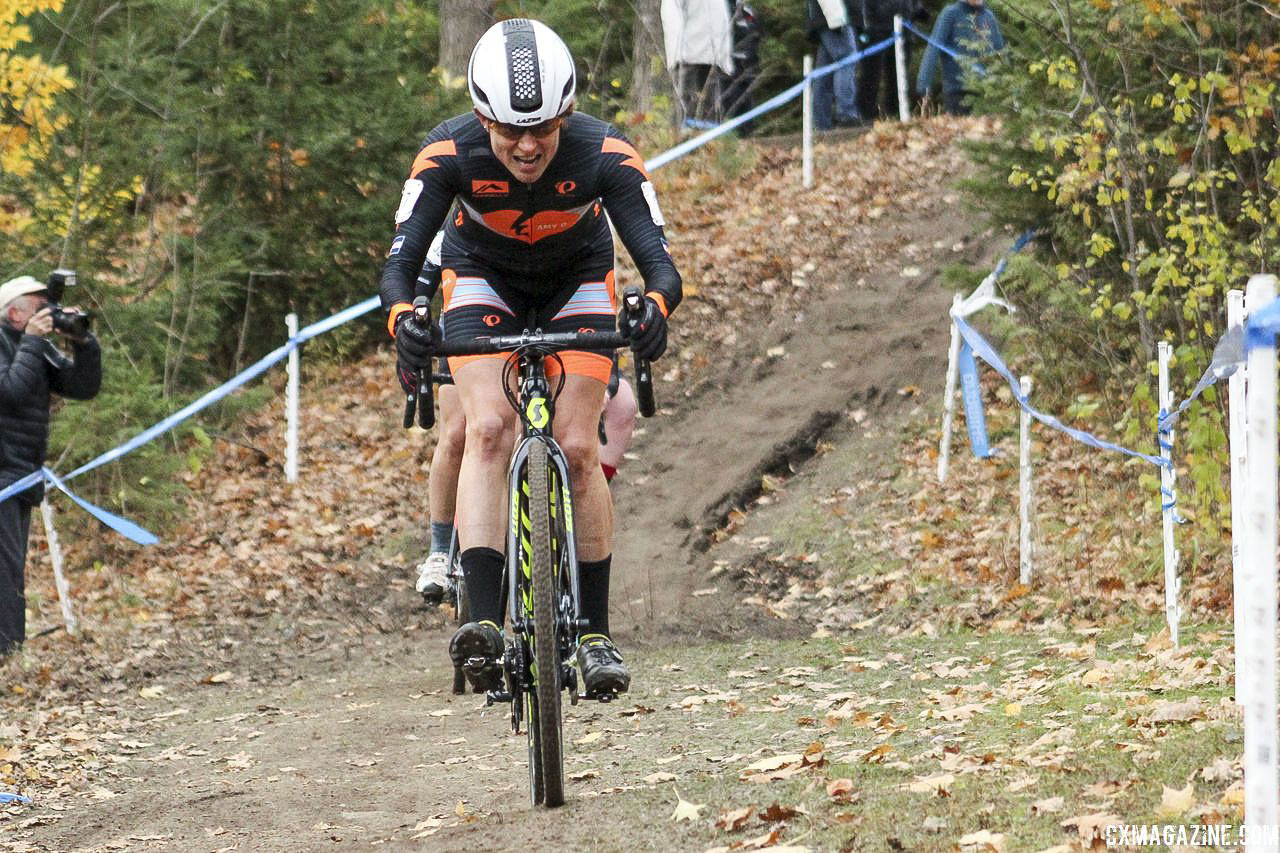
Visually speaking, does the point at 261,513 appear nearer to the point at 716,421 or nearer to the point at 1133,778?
the point at 716,421

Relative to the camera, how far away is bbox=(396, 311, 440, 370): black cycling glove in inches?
216

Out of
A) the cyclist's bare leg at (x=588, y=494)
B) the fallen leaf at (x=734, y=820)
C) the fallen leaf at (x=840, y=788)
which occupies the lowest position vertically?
the fallen leaf at (x=734, y=820)

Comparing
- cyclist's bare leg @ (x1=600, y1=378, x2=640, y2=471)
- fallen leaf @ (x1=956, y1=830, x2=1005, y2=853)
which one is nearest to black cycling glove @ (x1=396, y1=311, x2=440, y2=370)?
fallen leaf @ (x1=956, y1=830, x2=1005, y2=853)

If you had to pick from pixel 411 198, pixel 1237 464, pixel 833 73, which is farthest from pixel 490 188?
pixel 833 73

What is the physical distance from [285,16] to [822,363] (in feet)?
18.6

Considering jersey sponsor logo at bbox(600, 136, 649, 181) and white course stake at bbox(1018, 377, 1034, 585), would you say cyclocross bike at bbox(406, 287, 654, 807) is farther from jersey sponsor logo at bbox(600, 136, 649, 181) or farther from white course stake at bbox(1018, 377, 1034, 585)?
white course stake at bbox(1018, 377, 1034, 585)

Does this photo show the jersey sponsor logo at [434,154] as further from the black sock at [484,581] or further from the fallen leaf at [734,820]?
the fallen leaf at [734,820]

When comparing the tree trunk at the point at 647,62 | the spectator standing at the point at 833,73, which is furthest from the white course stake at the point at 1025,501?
the tree trunk at the point at 647,62

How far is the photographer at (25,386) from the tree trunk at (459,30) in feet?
25.7

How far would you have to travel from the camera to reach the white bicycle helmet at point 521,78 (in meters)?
5.62

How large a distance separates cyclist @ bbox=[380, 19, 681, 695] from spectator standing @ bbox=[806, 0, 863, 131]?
45.8 ft

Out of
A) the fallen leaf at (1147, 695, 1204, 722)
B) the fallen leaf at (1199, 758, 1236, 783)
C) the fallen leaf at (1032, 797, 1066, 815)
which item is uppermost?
the fallen leaf at (1199, 758, 1236, 783)

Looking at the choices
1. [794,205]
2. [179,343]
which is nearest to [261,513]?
[179,343]

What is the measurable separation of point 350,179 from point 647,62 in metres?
6.61
